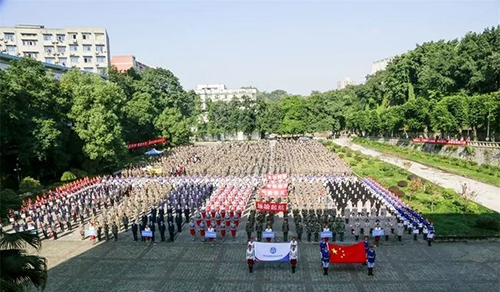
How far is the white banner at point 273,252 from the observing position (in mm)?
13266

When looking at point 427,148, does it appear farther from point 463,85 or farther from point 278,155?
point 278,155

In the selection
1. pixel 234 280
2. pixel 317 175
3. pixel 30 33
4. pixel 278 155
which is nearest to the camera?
pixel 234 280

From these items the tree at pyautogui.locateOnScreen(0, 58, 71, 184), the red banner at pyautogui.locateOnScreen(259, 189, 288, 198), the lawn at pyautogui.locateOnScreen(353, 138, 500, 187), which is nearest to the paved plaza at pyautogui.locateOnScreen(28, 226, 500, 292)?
the red banner at pyautogui.locateOnScreen(259, 189, 288, 198)

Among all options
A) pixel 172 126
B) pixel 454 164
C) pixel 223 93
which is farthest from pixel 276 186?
pixel 223 93

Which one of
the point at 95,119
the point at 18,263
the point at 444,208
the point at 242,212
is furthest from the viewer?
the point at 95,119

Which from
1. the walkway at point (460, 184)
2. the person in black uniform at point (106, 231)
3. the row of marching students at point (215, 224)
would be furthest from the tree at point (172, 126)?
the person in black uniform at point (106, 231)

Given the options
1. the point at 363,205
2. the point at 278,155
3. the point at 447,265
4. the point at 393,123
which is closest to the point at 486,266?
the point at 447,265

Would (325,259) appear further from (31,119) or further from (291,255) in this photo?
(31,119)

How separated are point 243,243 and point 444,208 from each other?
1272 centimetres

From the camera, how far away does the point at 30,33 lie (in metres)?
64.8

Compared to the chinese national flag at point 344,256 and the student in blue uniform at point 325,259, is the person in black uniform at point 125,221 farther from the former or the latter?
the chinese national flag at point 344,256

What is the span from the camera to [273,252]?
13336 mm

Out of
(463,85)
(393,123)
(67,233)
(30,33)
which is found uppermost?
(30,33)

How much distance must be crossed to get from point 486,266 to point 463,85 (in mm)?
41972
